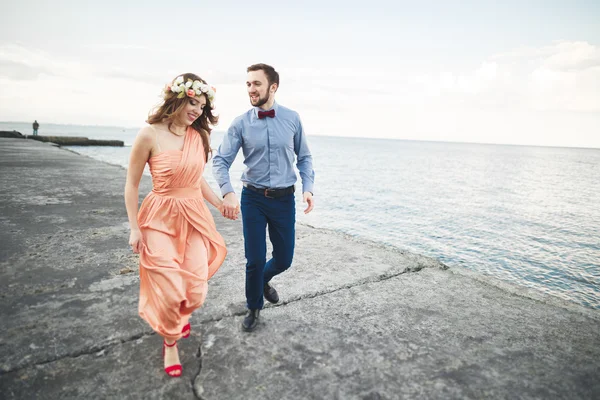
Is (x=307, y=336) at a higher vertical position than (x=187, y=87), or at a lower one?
lower

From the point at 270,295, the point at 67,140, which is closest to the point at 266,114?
the point at 270,295

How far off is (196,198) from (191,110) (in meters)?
0.66

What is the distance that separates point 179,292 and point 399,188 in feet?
85.2

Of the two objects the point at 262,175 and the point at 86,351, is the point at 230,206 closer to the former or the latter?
the point at 262,175

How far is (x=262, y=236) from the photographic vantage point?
287 cm

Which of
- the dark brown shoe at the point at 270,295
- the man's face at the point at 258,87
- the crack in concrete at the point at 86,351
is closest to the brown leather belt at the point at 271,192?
the man's face at the point at 258,87

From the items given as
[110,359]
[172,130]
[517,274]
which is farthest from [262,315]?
[517,274]

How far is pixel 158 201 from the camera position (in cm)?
247

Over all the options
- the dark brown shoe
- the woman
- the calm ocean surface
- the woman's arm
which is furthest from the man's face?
the calm ocean surface

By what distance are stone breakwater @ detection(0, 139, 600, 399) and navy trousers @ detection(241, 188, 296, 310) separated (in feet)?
1.05

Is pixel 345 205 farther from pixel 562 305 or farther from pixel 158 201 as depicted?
pixel 158 201

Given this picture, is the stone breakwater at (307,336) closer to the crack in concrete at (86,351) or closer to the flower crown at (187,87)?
the crack in concrete at (86,351)

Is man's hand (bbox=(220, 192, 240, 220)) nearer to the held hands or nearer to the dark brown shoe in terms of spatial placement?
the held hands

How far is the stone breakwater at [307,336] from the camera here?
210cm
